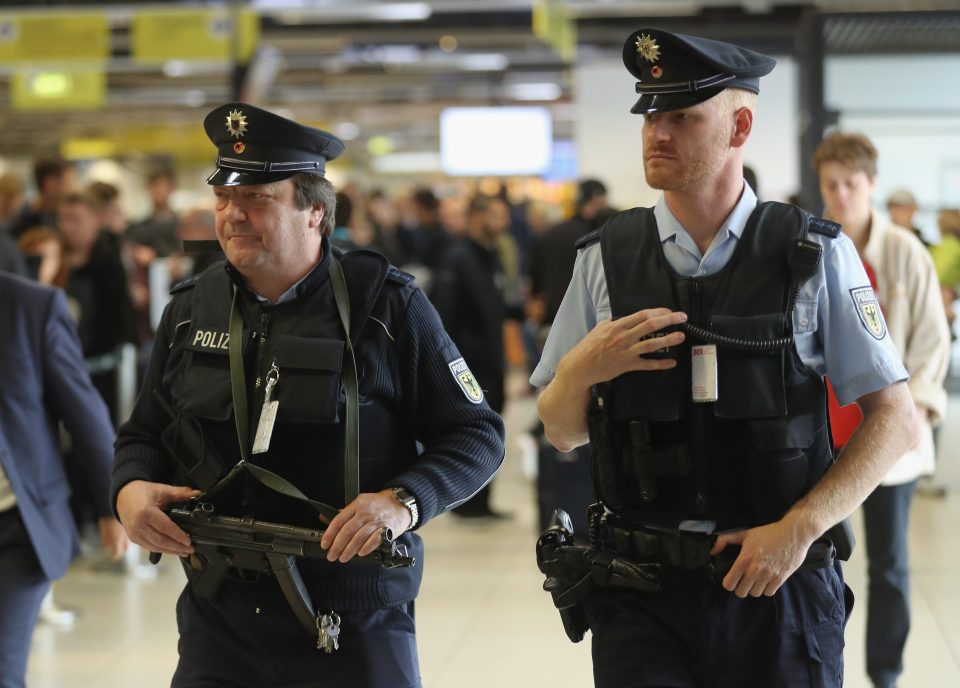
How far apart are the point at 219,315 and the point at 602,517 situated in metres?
0.83

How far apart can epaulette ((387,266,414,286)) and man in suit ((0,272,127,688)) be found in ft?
3.34

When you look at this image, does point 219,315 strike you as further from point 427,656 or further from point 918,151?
point 918,151

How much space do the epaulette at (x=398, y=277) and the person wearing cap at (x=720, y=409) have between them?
40cm

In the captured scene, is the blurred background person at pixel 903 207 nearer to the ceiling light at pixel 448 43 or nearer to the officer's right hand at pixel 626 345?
the officer's right hand at pixel 626 345

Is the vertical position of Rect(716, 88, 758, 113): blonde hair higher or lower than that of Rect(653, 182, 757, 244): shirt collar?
higher

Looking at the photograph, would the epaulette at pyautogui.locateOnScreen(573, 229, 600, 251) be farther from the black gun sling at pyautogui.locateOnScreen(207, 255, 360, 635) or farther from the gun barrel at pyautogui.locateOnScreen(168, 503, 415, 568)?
the gun barrel at pyautogui.locateOnScreen(168, 503, 415, 568)

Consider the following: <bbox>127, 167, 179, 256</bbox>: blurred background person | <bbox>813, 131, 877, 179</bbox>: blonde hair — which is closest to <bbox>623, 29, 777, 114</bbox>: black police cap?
<bbox>813, 131, 877, 179</bbox>: blonde hair

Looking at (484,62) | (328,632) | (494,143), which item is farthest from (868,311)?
(484,62)

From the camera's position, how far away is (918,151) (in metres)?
8.30

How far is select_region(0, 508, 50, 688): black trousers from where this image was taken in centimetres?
286

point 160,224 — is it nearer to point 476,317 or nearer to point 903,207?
point 476,317

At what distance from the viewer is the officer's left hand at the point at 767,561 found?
2.12 metres

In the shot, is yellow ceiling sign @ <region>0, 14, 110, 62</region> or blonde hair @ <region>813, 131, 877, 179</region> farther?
yellow ceiling sign @ <region>0, 14, 110, 62</region>

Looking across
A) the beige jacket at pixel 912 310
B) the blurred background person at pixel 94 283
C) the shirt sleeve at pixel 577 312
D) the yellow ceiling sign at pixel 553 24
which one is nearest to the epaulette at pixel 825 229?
the shirt sleeve at pixel 577 312
